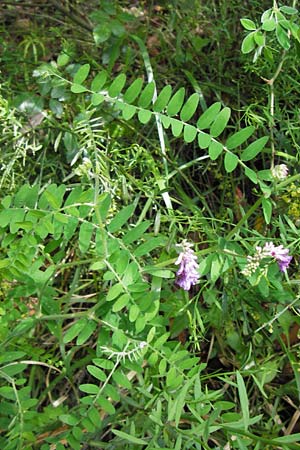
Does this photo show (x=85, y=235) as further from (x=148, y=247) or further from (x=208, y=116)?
(x=208, y=116)

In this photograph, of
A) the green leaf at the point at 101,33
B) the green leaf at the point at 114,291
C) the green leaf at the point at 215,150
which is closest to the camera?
the green leaf at the point at 114,291

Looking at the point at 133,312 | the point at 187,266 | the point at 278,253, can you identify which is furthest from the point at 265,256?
the point at 133,312

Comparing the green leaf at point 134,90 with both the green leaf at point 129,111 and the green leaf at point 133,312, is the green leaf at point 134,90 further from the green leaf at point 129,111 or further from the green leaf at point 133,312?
the green leaf at point 133,312

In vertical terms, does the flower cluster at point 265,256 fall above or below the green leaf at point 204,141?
below

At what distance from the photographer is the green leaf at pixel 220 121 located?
50.1 inches

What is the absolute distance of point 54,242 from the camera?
1.24m

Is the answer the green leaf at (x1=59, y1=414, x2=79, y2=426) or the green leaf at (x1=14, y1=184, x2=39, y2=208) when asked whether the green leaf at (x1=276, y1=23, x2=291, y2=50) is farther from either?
the green leaf at (x1=59, y1=414, x2=79, y2=426)

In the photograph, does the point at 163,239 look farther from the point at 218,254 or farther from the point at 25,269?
the point at 25,269

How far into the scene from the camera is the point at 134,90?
1328mm

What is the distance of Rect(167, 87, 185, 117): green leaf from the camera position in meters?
1.30

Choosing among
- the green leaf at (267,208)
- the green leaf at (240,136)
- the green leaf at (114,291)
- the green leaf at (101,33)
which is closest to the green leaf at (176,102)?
the green leaf at (240,136)

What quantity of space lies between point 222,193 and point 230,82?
1.07ft

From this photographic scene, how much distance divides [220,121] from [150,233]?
0.89 feet

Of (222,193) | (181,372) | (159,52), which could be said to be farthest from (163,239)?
(159,52)
